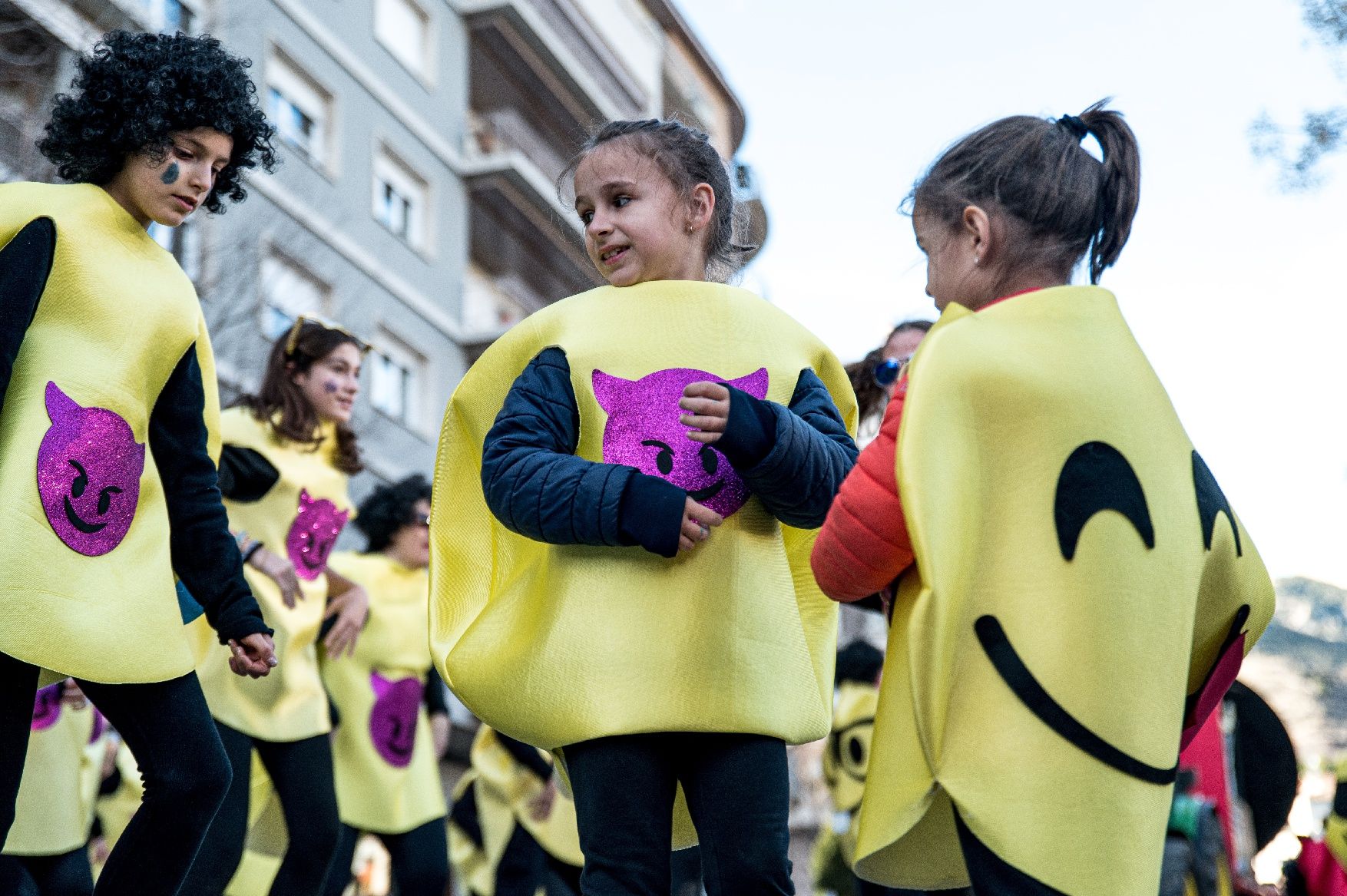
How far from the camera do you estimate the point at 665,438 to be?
10.1 ft

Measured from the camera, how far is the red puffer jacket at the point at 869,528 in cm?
264

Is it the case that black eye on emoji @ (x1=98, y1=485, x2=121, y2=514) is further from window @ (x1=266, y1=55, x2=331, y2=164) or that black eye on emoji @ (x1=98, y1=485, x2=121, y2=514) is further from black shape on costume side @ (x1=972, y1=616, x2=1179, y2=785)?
window @ (x1=266, y1=55, x2=331, y2=164)

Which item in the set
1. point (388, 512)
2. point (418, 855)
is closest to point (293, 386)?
point (388, 512)

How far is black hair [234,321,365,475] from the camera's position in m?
5.54

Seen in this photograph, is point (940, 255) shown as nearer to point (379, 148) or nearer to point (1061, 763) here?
point (1061, 763)

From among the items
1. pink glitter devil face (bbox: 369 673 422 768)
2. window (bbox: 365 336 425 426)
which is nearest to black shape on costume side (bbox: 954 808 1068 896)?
pink glitter devil face (bbox: 369 673 422 768)

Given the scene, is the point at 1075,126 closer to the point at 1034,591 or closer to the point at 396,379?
the point at 1034,591

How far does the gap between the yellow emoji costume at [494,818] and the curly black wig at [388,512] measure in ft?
4.76

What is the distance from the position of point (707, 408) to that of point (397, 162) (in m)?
19.9

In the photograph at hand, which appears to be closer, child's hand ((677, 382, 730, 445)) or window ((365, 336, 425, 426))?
child's hand ((677, 382, 730, 445))

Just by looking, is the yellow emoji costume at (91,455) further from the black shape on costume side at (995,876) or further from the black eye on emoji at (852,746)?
the black eye on emoji at (852,746)

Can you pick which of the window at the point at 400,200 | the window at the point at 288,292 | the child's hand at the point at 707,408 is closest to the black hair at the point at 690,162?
the child's hand at the point at 707,408

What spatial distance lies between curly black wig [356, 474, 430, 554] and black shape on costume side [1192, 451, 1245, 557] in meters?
5.00

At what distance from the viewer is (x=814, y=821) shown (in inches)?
826
